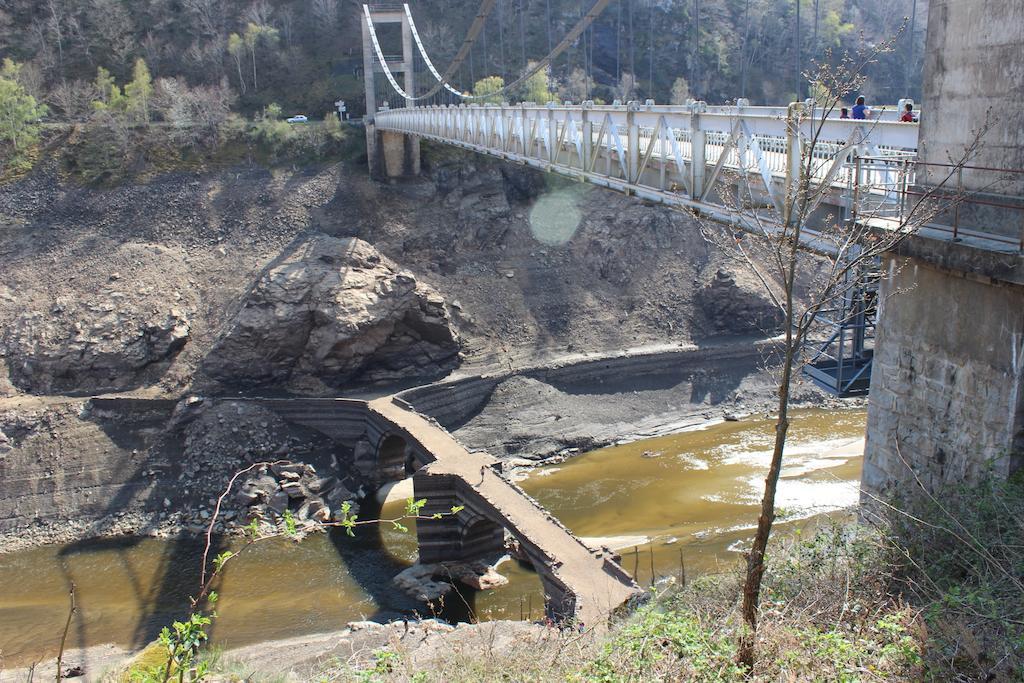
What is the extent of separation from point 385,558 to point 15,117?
25723 millimetres

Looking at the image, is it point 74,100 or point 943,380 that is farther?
point 74,100

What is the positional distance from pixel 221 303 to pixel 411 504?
2470 centimetres

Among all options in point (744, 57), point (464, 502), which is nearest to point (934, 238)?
point (464, 502)

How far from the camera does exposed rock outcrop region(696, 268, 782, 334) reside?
31.3m

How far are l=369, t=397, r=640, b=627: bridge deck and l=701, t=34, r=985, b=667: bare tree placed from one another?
438cm

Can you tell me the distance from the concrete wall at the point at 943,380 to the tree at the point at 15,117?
34.4 metres

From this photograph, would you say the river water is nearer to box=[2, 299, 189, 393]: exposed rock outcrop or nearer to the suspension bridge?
box=[2, 299, 189, 393]: exposed rock outcrop

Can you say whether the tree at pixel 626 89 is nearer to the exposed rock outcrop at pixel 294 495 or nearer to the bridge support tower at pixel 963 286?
the exposed rock outcrop at pixel 294 495

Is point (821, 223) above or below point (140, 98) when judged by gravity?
below

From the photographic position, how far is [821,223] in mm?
11016

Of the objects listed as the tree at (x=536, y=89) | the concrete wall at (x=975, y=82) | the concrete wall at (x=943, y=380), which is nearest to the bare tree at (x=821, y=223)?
the concrete wall at (x=975, y=82)

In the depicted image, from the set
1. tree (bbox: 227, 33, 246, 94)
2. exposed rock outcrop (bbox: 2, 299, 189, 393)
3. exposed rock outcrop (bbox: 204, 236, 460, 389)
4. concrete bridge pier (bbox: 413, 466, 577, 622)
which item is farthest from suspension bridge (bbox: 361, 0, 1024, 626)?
Result: tree (bbox: 227, 33, 246, 94)

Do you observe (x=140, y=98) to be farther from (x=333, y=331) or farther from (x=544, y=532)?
(x=544, y=532)

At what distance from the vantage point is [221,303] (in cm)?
2956
